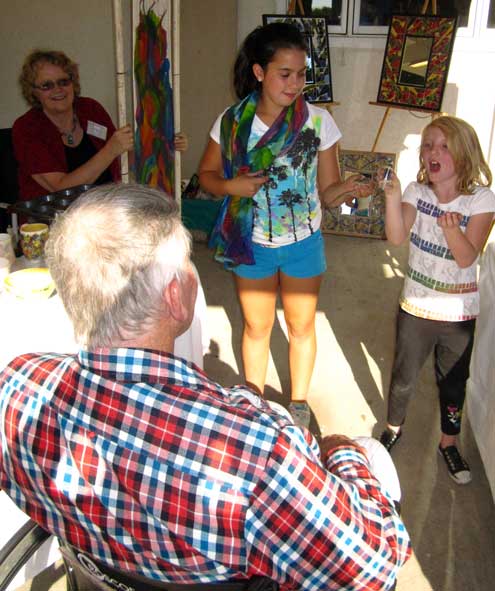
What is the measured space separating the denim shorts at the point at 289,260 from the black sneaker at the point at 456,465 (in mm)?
867

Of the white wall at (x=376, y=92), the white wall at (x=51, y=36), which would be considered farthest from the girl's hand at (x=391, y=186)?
the white wall at (x=51, y=36)

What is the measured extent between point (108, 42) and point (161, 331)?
4.15m

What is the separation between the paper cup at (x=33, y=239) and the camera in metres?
1.88

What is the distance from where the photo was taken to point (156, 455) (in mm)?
869

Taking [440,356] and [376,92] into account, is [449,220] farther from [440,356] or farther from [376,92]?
[376,92]

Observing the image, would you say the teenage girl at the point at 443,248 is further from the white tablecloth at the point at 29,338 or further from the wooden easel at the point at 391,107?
the wooden easel at the point at 391,107

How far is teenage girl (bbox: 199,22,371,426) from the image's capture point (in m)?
1.99

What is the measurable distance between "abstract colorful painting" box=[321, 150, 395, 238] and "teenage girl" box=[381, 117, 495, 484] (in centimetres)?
279

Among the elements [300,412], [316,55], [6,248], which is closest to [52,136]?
[6,248]

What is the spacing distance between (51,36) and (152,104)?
2.12 meters

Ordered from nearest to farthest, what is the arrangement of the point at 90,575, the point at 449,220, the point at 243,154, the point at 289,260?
the point at 90,575 < the point at 449,220 < the point at 243,154 < the point at 289,260

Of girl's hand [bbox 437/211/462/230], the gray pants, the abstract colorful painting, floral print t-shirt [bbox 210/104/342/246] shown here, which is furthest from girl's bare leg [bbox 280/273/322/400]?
the abstract colorful painting

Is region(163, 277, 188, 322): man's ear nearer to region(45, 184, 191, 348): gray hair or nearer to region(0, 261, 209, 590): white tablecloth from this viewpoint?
region(45, 184, 191, 348): gray hair

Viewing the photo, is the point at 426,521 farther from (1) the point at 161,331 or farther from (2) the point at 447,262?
(1) the point at 161,331
